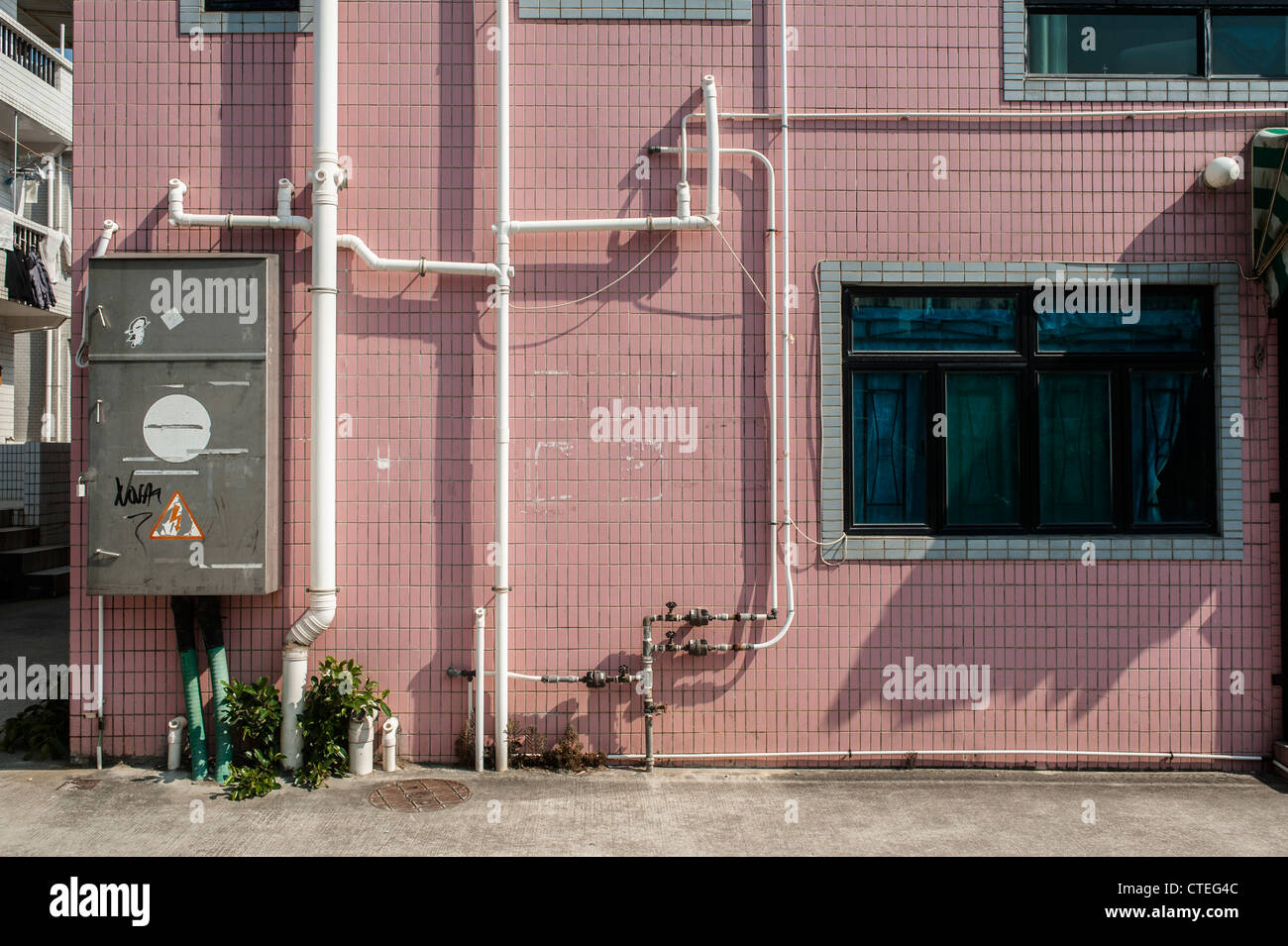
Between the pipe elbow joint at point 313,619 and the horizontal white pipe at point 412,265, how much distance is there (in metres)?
2.44

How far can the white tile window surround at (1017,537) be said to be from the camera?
22.0 feet

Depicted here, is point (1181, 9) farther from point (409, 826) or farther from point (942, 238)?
point (409, 826)

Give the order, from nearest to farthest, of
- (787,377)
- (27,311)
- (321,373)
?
(321,373)
(787,377)
(27,311)

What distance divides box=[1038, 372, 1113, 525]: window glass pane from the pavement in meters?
2.01

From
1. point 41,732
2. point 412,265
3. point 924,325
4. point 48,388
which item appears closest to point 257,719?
point 41,732

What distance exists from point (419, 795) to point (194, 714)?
1.83 meters

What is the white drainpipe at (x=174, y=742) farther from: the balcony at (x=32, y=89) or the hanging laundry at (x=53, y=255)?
the balcony at (x=32, y=89)

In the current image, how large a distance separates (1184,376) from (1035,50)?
283cm

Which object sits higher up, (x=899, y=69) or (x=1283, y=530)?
(x=899, y=69)

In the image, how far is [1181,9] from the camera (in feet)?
22.7

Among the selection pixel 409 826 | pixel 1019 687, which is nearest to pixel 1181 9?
pixel 1019 687

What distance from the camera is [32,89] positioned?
57.7 ft

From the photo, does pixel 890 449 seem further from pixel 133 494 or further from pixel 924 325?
pixel 133 494

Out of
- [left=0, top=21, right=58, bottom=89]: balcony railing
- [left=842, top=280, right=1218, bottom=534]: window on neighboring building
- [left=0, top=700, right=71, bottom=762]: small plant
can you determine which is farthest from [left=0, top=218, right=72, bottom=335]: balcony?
[left=842, top=280, right=1218, bottom=534]: window on neighboring building
